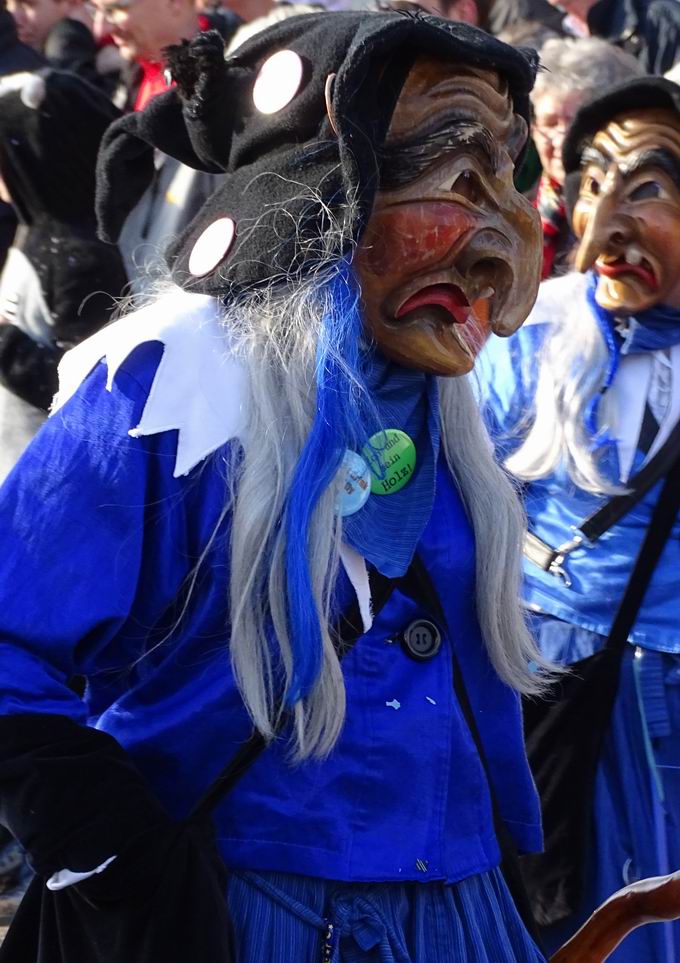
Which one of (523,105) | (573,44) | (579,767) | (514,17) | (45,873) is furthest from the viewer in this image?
(514,17)

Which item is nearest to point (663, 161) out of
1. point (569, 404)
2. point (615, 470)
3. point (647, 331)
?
point (647, 331)

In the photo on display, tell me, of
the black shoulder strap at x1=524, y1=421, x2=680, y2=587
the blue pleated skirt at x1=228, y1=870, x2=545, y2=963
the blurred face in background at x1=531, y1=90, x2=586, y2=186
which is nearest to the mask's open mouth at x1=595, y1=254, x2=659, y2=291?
the black shoulder strap at x1=524, y1=421, x2=680, y2=587

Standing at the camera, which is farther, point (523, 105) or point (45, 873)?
point (523, 105)

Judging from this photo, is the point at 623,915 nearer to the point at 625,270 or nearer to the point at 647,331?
the point at 647,331

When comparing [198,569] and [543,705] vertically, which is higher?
[198,569]

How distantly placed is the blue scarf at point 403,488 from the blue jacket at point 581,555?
1018 millimetres

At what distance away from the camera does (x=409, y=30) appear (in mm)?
1710

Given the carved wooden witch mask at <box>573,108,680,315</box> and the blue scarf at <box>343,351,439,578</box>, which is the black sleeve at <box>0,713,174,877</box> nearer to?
the blue scarf at <box>343,351,439,578</box>

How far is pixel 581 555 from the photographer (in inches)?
114

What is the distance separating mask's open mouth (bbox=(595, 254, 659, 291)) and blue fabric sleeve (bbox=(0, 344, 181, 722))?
1.65 m

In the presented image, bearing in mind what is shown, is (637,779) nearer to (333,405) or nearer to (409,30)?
(333,405)

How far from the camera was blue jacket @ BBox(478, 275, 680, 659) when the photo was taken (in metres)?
2.86

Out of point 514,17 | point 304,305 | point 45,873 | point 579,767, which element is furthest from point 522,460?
point 514,17

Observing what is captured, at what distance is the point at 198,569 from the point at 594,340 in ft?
5.29
